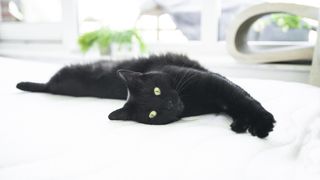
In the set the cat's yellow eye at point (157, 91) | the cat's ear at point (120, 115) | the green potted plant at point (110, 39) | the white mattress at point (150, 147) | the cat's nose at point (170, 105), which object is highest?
the green potted plant at point (110, 39)

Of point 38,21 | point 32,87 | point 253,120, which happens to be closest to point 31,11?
point 38,21

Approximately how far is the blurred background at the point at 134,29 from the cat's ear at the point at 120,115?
915 mm

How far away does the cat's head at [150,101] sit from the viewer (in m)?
0.67

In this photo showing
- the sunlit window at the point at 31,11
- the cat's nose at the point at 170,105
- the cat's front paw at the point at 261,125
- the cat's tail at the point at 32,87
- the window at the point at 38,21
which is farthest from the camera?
the sunlit window at the point at 31,11

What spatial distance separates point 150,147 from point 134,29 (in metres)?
1.36

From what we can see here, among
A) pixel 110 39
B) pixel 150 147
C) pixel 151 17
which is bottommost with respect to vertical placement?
pixel 150 147

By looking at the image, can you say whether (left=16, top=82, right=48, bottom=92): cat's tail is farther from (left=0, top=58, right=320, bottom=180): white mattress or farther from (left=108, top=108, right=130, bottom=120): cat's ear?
(left=108, top=108, right=130, bottom=120): cat's ear

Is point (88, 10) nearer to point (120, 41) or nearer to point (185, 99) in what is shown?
point (120, 41)

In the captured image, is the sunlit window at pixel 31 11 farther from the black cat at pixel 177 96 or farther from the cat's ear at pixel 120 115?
the cat's ear at pixel 120 115

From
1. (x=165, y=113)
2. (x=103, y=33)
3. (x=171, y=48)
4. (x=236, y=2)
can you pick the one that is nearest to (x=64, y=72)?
(x=165, y=113)

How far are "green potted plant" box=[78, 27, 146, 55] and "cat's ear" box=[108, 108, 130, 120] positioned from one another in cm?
110

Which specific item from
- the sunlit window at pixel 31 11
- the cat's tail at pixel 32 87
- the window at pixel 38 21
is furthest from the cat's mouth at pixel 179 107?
the sunlit window at pixel 31 11

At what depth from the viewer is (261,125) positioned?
58cm

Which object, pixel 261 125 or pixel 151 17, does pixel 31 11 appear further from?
pixel 261 125
